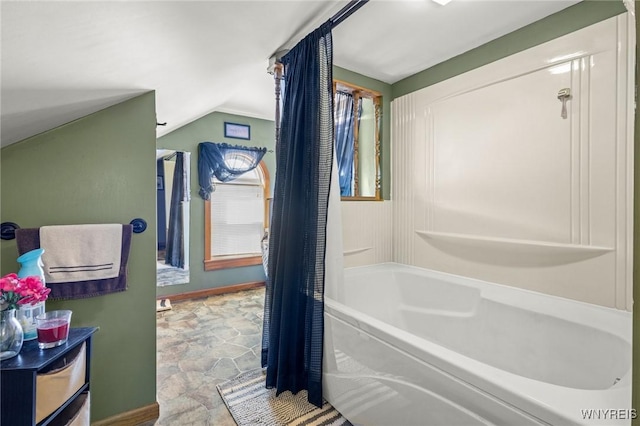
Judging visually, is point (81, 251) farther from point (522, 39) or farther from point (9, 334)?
point (522, 39)

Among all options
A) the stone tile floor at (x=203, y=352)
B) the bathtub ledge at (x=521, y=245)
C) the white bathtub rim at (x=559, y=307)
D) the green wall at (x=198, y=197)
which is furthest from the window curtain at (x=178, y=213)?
the white bathtub rim at (x=559, y=307)

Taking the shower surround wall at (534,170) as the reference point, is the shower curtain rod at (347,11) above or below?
above

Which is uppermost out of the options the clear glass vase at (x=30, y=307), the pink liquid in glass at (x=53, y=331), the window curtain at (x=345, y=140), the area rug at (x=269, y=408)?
the window curtain at (x=345, y=140)

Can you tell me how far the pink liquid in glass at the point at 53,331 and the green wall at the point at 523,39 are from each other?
276 centimetres

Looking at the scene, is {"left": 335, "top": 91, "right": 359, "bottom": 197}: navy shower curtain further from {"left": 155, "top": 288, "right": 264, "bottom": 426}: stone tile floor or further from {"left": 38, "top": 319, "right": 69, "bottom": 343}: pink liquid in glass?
{"left": 38, "top": 319, "right": 69, "bottom": 343}: pink liquid in glass

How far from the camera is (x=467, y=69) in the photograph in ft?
7.42

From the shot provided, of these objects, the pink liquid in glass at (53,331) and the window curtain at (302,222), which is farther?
the window curtain at (302,222)

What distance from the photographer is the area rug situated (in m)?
1.66

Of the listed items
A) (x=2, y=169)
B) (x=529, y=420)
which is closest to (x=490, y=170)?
(x=529, y=420)

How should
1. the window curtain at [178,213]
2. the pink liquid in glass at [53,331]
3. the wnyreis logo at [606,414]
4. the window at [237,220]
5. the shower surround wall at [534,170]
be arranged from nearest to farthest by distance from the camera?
→ the wnyreis logo at [606,414] → the pink liquid in glass at [53,331] → the shower surround wall at [534,170] → the window curtain at [178,213] → the window at [237,220]

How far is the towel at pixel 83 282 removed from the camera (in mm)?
1324

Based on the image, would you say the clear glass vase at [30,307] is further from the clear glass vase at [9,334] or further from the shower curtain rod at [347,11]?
the shower curtain rod at [347,11]

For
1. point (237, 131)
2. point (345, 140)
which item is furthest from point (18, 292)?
point (237, 131)

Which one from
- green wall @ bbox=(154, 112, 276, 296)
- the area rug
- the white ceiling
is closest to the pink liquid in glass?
the white ceiling
